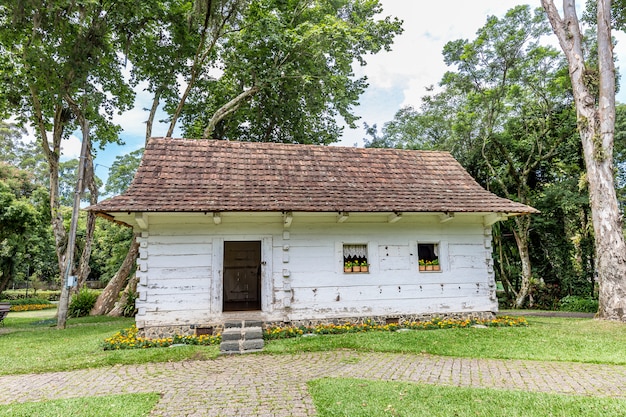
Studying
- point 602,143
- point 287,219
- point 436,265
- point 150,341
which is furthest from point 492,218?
point 150,341

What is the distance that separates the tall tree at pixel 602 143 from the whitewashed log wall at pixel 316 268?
328cm

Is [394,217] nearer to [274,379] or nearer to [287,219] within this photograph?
[287,219]

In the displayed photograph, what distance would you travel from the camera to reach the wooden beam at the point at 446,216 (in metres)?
9.30

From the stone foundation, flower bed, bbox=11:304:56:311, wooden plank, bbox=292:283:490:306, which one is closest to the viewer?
the stone foundation

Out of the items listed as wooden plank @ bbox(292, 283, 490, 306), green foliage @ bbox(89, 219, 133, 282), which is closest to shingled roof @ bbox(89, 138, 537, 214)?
wooden plank @ bbox(292, 283, 490, 306)

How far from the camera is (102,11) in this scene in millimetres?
14531

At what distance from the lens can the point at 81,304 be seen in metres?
14.3

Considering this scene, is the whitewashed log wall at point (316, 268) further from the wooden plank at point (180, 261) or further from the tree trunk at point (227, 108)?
the tree trunk at point (227, 108)

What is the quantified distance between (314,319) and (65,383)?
521cm

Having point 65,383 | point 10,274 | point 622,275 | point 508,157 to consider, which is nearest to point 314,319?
point 65,383

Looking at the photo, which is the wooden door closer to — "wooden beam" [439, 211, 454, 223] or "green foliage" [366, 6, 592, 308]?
"wooden beam" [439, 211, 454, 223]

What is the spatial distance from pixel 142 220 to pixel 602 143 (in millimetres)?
12944

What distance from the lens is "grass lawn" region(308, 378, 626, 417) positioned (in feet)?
12.6

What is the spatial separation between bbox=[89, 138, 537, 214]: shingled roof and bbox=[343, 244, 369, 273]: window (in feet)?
4.34
